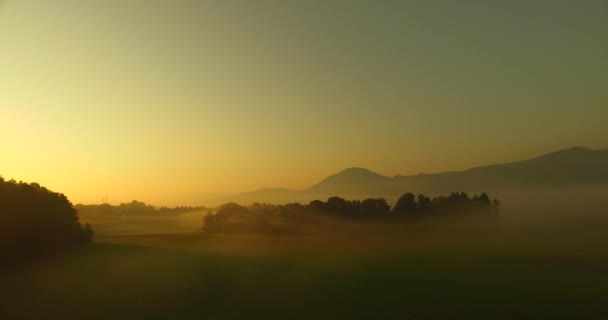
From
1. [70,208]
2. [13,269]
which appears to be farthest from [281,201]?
[13,269]

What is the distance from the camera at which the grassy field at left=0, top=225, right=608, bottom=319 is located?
1424cm

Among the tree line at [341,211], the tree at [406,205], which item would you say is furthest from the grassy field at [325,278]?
the tree at [406,205]

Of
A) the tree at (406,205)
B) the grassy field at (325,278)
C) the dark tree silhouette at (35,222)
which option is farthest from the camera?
the tree at (406,205)

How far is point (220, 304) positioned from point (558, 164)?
26877 millimetres

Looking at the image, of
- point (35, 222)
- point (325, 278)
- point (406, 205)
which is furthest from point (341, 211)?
point (35, 222)

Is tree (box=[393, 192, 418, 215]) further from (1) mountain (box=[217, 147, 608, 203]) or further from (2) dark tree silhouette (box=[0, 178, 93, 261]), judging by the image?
(2) dark tree silhouette (box=[0, 178, 93, 261])

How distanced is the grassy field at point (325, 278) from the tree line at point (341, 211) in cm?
85

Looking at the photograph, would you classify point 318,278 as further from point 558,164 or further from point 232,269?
point 558,164

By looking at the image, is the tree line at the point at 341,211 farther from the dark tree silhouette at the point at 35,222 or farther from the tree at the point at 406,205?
the dark tree silhouette at the point at 35,222

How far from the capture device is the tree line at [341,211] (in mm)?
23719

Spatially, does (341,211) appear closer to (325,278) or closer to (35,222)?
(325,278)

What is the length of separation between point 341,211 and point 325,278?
7.10 meters

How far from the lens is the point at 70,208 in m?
22.0

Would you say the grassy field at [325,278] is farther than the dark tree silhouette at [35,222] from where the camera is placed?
No
